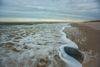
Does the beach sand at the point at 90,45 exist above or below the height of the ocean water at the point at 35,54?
above

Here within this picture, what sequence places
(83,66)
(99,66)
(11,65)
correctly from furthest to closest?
(11,65), (83,66), (99,66)

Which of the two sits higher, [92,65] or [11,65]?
[92,65]

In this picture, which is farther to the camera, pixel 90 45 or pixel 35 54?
pixel 90 45

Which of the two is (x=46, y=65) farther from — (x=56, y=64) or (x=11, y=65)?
(x=11, y=65)

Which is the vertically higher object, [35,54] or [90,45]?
[90,45]

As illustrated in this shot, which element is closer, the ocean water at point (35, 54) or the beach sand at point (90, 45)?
the beach sand at point (90, 45)

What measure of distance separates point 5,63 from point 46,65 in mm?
1982

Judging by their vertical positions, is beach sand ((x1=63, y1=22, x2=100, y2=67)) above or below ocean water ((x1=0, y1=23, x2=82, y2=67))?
above

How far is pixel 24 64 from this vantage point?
2572 millimetres

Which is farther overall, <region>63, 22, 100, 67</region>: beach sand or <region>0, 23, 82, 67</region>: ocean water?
<region>0, 23, 82, 67</region>: ocean water

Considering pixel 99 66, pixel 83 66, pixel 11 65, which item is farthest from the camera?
pixel 11 65

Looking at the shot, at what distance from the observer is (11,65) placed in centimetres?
249

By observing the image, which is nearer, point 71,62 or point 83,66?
point 83,66

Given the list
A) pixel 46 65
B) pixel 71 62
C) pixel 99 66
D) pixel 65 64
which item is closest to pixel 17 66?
pixel 46 65
